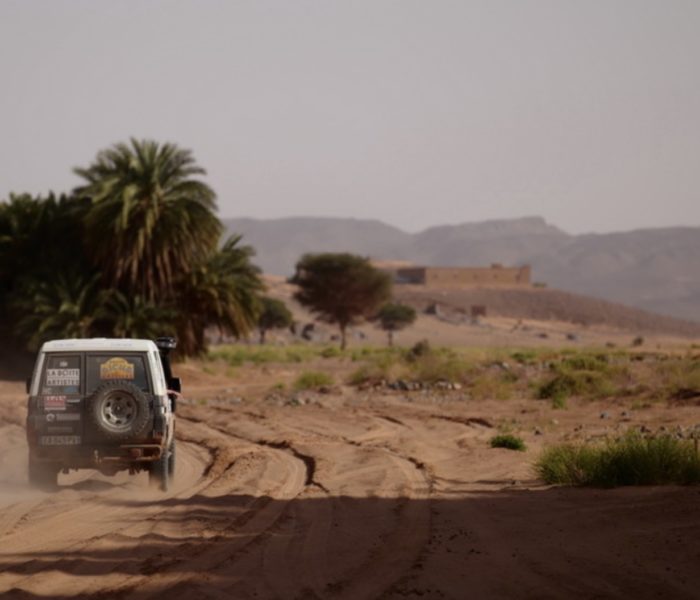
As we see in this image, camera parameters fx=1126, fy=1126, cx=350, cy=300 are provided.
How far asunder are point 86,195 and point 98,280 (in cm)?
370

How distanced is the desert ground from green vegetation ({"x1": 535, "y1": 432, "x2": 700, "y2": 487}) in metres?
0.42

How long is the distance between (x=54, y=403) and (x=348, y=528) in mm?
5513

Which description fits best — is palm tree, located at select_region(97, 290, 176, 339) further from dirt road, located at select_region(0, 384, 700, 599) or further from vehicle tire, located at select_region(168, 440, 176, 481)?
vehicle tire, located at select_region(168, 440, 176, 481)

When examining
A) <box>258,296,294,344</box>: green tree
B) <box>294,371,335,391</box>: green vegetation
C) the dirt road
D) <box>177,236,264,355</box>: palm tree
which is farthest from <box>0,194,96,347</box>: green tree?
<box>258,296,294,344</box>: green tree

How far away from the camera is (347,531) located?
40.5ft

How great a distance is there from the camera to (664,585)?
30.9ft

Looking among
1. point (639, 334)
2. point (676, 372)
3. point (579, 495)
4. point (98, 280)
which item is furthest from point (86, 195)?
point (639, 334)

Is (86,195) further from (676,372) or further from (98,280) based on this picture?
(676,372)

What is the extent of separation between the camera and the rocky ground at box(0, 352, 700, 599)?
9.73 metres

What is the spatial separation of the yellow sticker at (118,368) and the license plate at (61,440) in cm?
103

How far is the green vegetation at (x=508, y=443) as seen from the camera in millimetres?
20438

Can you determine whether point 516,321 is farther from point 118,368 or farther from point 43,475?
point 43,475

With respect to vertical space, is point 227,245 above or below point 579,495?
above

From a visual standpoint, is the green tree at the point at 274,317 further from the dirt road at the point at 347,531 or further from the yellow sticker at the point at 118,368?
the yellow sticker at the point at 118,368
